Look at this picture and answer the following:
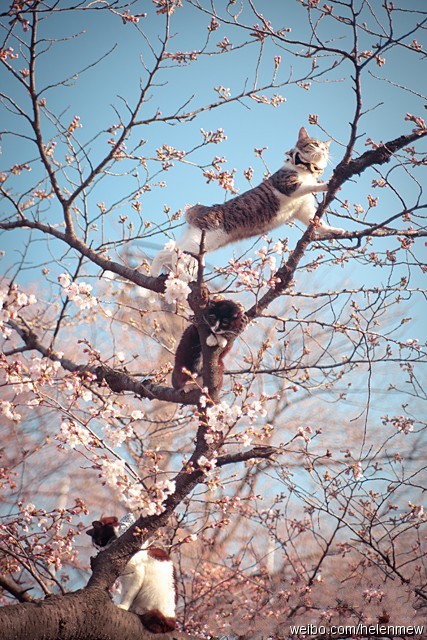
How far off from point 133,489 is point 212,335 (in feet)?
3.29

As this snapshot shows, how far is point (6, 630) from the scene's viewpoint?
2283 millimetres

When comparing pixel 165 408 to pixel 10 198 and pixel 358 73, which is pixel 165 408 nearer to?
pixel 10 198

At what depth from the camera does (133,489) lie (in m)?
2.77

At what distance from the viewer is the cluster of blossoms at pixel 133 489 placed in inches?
109

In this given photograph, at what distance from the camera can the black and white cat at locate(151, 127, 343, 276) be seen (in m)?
4.58

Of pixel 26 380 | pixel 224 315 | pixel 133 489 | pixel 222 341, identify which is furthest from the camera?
pixel 224 315

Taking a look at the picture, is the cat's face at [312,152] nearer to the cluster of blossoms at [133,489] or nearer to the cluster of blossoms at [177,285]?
the cluster of blossoms at [177,285]

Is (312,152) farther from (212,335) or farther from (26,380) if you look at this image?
(26,380)

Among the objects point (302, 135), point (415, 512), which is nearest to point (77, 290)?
point (415, 512)

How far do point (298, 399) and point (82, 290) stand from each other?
6483 millimetres

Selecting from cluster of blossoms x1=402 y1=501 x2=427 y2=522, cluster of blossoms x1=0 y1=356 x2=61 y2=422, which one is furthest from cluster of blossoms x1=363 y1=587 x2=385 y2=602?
cluster of blossoms x1=0 y1=356 x2=61 y2=422

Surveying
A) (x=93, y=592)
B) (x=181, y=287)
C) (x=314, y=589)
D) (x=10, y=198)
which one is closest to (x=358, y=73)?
(x=181, y=287)

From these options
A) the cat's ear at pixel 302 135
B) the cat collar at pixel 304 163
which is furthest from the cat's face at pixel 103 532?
the cat's ear at pixel 302 135

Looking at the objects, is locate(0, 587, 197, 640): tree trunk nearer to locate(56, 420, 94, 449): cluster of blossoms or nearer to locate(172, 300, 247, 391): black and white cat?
locate(56, 420, 94, 449): cluster of blossoms
